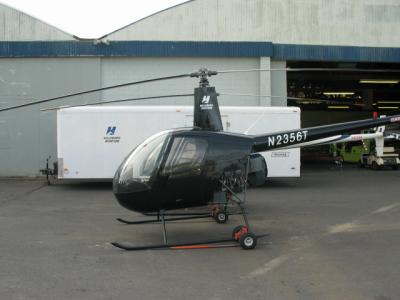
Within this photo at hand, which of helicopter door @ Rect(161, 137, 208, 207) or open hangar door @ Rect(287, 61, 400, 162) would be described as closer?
helicopter door @ Rect(161, 137, 208, 207)

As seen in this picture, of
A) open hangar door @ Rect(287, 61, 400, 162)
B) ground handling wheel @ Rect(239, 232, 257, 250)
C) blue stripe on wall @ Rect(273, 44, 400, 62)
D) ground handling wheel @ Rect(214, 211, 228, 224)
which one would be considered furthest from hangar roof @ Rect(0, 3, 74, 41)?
ground handling wheel @ Rect(239, 232, 257, 250)

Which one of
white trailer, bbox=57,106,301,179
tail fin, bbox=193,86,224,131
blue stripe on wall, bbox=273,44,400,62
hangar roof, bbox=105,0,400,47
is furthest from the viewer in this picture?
blue stripe on wall, bbox=273,44,400,62

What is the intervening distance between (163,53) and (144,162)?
1268 centimetres

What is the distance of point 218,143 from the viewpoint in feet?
27.3

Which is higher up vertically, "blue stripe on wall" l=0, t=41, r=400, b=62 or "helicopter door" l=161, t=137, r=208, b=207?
"blue stripe on wall" l=0, t=41, r=400, b=62

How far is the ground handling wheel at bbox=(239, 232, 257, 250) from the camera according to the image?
25.2 ft

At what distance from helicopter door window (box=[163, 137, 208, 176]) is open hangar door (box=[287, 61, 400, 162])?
16.1m

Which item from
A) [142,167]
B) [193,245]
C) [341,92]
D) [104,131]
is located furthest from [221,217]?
[341,92]

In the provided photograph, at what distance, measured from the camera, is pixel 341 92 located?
127 feet

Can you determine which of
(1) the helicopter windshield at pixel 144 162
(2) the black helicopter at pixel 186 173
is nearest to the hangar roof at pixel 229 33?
(2) the black helicopter at pixel 186 173

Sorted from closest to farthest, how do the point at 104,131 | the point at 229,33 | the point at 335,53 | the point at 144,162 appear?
the point at 144,162 < the point at 104,131 < the point at 229,33 < the point at 335,53

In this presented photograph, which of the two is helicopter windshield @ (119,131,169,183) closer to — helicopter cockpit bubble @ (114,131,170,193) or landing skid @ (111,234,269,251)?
helicopter cockpit bubble @ (114,131,170,193)

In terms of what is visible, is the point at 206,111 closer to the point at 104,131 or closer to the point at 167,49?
the point at 104,131

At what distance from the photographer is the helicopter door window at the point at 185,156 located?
26.4 ft
